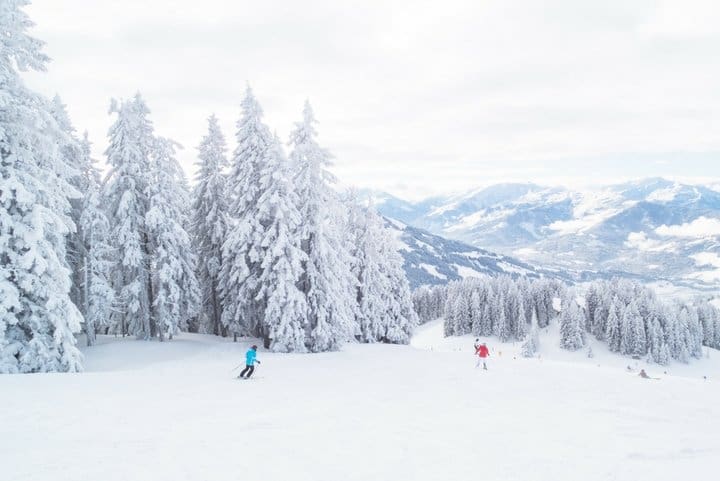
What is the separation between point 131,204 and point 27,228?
1099 cm

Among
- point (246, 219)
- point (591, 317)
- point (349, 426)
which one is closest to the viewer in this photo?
point (349, 426)

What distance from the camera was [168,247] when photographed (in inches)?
1235

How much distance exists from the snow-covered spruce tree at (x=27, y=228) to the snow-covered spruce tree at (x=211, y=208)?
15.7 m

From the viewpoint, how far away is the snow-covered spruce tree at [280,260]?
1163 inches

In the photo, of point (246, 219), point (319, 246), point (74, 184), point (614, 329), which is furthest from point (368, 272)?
point (614, 329)

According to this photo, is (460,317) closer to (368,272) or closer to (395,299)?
(395,299)

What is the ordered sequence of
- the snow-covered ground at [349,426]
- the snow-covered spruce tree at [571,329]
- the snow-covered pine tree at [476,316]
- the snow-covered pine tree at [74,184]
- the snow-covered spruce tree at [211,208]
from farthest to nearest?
the snow-covered pine tree at [476,316]
the snow-covered spruce tree at [571,329]
the snow-covered spruce tree at [211,208]
the snow-covered pine tree at [74,184]
the snow-covered ground at [349,426]

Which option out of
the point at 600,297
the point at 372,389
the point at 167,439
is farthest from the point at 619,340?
the point at 167,439

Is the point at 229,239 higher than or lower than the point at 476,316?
higher

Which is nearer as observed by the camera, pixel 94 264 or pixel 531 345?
pixel 94 264

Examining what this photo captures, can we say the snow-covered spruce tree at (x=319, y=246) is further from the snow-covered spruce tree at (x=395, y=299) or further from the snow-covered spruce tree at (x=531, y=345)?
the snow-covered spruce tree at (x=531, y=345)

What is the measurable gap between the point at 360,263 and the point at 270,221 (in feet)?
52.1

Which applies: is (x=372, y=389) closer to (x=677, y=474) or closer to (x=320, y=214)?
(x=677, y=474)

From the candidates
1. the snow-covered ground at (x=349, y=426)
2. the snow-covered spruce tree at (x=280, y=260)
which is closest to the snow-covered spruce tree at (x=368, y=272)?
the snow-covered spruce tree at (x=280, y=260)
